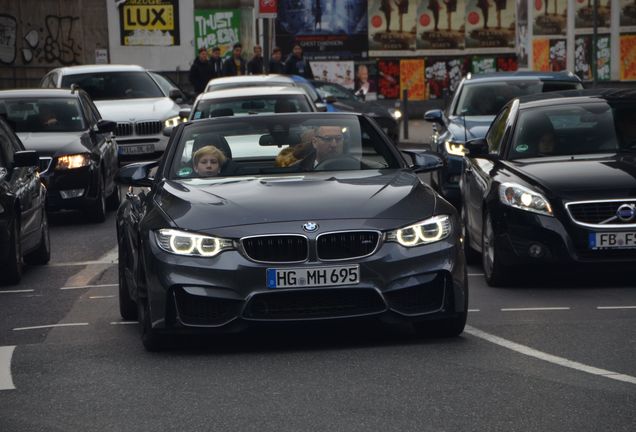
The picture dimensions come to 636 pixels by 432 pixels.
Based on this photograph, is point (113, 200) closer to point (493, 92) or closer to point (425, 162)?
point (493, 92)

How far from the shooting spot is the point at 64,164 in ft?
64.1

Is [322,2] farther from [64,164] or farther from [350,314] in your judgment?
[350,314]

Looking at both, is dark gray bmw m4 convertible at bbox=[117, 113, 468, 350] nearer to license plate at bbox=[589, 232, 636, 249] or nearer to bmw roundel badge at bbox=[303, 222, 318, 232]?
bmw roundel badge at bbox=[303, 222, 318, 232]

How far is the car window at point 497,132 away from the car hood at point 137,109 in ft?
40.5

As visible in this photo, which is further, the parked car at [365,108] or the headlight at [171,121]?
the parked car at [365,108]

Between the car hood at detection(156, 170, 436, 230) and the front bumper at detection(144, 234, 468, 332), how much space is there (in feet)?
0.76

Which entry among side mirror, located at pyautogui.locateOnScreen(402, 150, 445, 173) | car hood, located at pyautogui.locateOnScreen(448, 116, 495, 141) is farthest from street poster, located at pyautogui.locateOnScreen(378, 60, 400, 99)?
side mirror, located at pyautogui.locateOnScreen(402, 150, 445, 173)

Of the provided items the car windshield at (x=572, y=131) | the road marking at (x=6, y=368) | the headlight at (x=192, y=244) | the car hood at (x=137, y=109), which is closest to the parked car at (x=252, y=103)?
the car hood at (x=137, y=109)

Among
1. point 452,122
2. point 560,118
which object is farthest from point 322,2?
point 560,118

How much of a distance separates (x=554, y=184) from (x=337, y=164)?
2.27 meters

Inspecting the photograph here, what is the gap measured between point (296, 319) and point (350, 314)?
0.95 feet

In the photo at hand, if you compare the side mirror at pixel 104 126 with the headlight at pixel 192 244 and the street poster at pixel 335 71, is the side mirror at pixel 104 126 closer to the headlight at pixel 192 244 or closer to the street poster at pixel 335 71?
the headlight at pixel 192 244

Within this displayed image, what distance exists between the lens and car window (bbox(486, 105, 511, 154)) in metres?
14.1

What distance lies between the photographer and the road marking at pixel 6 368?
8570mm
